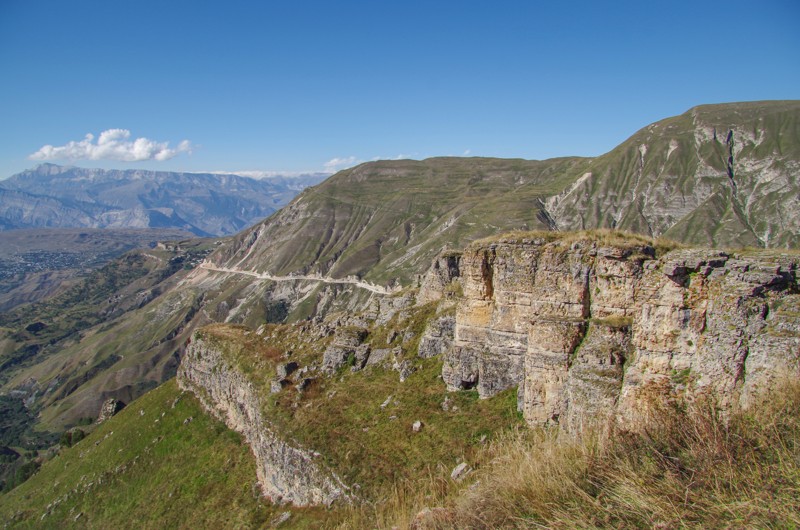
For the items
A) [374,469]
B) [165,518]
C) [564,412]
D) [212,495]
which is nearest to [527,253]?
[564,412]

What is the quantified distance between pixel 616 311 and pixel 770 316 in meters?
6.29

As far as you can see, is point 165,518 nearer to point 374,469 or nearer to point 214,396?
point 214,396

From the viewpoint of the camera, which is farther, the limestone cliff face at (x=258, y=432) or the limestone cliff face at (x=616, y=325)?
the limestone cliff face at (x=258, y=432)

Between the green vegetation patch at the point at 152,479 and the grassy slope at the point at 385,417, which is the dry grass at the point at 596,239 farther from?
the green vegetation patch at the point at 152,479

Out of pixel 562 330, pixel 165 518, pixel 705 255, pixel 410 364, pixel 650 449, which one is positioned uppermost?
pixel 705 255

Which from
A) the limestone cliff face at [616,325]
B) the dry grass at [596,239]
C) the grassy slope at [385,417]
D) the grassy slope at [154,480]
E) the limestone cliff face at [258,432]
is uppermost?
the dry grass at [596,239]

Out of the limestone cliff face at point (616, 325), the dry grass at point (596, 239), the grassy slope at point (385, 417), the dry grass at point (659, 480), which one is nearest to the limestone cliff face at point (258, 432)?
the grassy slope at point (385, 417)

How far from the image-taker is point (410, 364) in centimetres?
3356

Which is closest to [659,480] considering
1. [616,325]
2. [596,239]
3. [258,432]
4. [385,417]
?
[616,325]

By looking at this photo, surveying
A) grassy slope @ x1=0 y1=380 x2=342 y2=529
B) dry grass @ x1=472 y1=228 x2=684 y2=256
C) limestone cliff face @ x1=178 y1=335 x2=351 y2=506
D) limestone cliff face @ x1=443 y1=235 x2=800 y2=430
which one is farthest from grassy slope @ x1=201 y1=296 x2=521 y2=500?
dry grass @ x1=472 y1=228 x2=684 y2=256

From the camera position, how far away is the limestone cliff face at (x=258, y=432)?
2886 cm

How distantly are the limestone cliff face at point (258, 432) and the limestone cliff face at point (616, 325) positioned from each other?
10.9 metres

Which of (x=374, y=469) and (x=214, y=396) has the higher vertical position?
(x=374, y=469)

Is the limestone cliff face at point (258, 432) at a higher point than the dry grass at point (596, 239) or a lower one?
lower
